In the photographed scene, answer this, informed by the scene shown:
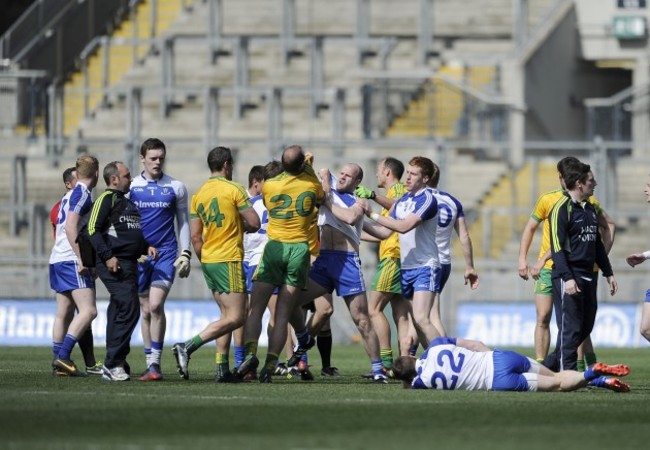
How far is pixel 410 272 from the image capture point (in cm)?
1689

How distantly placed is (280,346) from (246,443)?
17.4ft

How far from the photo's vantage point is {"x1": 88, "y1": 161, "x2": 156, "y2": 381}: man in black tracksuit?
619 inches

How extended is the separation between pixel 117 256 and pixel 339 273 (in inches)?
90.1

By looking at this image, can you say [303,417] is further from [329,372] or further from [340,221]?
[329,372]

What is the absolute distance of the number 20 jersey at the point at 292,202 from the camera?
1577 centimetres

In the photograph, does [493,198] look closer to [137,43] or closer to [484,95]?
[484,95]

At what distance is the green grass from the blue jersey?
143 centimetres

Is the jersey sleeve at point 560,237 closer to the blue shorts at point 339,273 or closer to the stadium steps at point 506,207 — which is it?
the blue shorts at point 339,273

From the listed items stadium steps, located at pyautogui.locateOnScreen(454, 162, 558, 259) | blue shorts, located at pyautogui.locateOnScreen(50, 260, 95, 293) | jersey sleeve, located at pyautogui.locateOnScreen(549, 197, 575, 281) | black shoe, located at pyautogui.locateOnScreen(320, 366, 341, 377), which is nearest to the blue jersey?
blue shorts, located at pyautogui.locateOnScreen(50, 260, 95, 293)

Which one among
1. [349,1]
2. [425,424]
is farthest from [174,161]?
[425,424]

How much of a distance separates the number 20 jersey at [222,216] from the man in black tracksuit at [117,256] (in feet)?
2.04

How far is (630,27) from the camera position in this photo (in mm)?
37844

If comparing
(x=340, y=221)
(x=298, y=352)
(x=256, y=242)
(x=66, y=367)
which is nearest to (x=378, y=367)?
(x=298, y=352)

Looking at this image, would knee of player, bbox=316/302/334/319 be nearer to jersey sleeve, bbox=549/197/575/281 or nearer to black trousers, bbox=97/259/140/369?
black trousers, bbox=97/259/140/369
